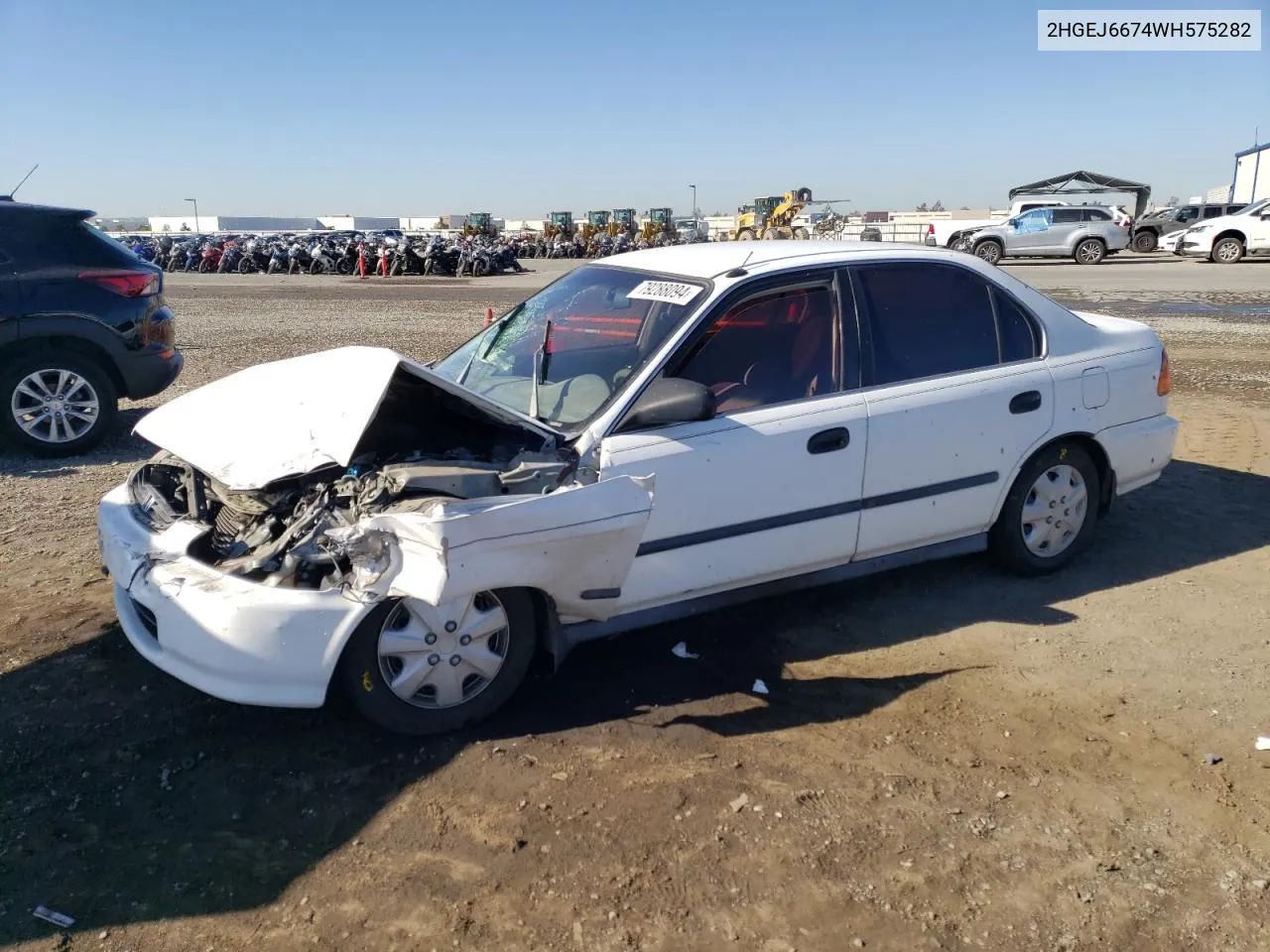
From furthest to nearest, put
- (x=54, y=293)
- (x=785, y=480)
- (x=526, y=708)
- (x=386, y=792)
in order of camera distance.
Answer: (x=54, y=293), (x=785, y=480), (x=526, y=708), (x=386, y=792)

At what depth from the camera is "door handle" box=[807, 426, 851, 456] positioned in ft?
13.5

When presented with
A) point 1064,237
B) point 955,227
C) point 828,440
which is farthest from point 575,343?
point 955,227

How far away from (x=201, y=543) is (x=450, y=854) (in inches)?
58.8

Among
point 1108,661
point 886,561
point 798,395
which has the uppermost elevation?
point 798,395

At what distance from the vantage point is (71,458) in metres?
7.45

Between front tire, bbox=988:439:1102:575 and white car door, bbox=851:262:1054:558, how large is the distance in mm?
154

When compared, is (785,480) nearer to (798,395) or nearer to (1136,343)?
(798,395)

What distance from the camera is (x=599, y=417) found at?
12.7 ft

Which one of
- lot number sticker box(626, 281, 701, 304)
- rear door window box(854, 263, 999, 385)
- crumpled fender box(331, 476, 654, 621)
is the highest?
lot number sticker box(626, 281, 701, 304)

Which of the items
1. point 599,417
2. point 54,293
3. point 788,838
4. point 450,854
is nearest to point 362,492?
point 599,417

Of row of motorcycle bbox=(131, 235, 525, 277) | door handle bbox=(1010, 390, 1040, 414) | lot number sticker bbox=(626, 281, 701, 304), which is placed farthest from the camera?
row of motorcycle bbox=(131, 235, 525, 277)

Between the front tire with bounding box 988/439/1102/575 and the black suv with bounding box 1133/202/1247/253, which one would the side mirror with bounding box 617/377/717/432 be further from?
the black suv with bounding box 1133/202/1247/253

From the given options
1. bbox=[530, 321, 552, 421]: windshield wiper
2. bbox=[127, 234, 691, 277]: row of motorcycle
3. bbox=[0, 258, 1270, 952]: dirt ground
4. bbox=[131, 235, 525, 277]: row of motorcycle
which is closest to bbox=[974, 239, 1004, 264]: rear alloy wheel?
bbox=[131, 235, 525, 277]: row of motorcycle

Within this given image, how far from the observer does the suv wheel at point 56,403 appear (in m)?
7.25
